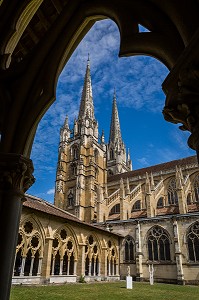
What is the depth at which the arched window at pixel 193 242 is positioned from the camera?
2122cm

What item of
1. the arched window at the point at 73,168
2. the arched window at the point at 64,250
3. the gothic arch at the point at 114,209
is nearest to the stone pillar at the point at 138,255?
the gothic arch at the point at 114,209

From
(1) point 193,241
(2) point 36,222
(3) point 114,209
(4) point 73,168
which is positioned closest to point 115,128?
(4) point 73,168

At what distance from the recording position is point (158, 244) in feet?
76.0

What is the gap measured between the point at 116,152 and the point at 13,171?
5007 cm

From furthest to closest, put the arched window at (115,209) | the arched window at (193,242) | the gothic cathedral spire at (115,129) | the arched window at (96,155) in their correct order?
the gothic cathedral spire at (115,129) → the arched window at (96,155) → the arched window at (115,209) → the arched window at (193,242)

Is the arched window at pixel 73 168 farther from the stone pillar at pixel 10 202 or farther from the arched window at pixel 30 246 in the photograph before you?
the stone pillar at pixel 10 202

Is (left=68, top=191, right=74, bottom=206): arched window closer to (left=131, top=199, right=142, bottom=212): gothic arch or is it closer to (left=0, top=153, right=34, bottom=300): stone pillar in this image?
(left=131, top=199, right=142, bottom=212): gothic arch

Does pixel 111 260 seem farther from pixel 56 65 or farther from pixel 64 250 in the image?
pixel 56 65

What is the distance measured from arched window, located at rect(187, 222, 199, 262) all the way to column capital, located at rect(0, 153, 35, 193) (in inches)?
857

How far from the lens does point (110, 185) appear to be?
1533 inches

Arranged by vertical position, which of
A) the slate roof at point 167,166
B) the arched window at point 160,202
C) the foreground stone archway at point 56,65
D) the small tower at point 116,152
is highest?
the small tower at point 116,152

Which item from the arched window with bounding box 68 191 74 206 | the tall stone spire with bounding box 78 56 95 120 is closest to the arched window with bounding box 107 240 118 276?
the arched window with bounding box 68 191 74 206

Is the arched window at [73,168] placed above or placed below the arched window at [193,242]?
above

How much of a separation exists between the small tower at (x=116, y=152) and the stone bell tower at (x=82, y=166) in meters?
9.16
